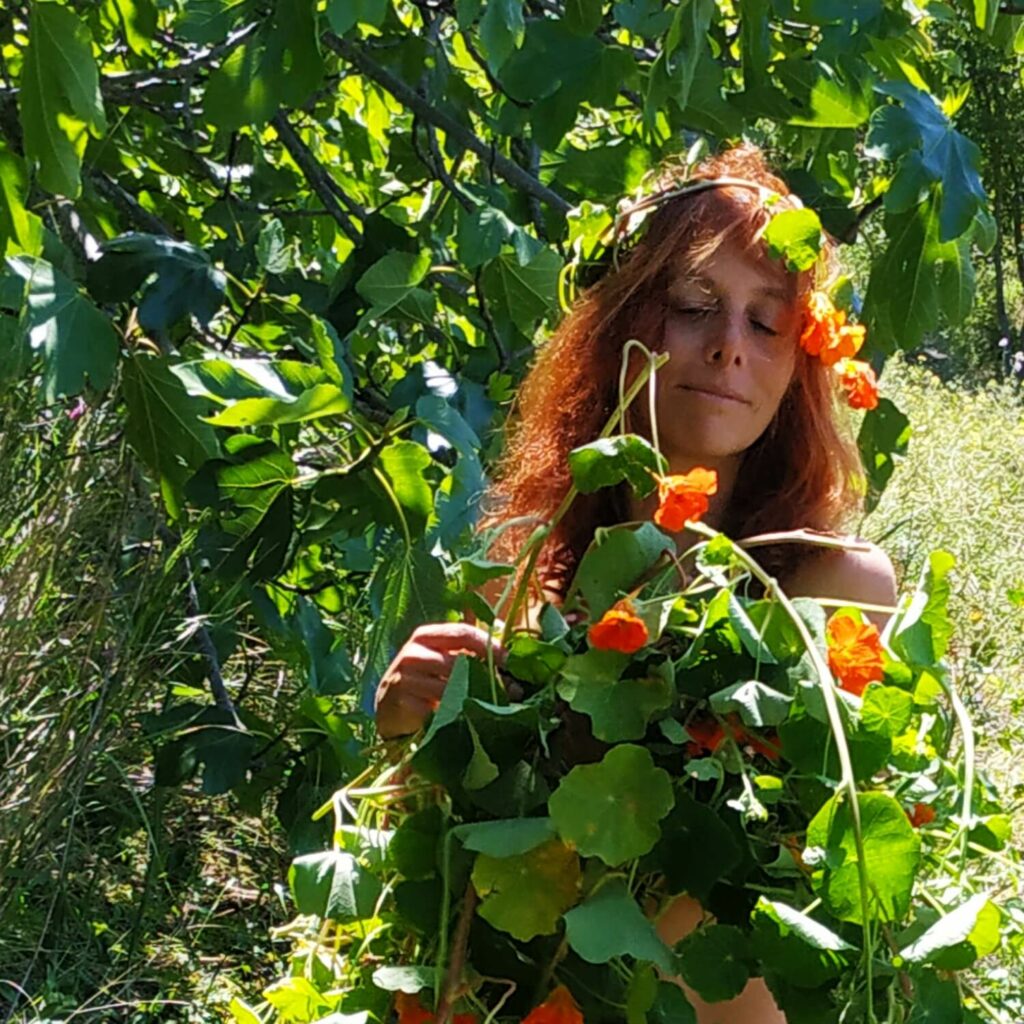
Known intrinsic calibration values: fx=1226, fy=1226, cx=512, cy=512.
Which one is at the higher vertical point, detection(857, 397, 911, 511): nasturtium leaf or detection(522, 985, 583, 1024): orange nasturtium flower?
detection(522, 985, 583, 1024): orange nasturtium flower

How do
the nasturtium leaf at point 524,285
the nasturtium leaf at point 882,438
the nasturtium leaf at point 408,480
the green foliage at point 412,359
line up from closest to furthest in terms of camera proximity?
the green foliage at point 412,359, the nasturtium leaf at point 408,480, the nasturtium leaf at point 524,285, the nasturtium leaf at point 882,438

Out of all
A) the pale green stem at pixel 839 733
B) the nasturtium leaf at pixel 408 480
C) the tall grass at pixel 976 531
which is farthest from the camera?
the tall grass at pixel 976 531

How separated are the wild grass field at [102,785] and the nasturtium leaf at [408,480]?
1.83ft

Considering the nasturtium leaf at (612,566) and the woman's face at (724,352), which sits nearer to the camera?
the nasturtium leaf at (612,566)

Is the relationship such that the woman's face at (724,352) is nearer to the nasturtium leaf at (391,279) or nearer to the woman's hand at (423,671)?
the nasturtium leaf at (391,279)

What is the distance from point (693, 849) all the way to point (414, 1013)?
6.5 inches

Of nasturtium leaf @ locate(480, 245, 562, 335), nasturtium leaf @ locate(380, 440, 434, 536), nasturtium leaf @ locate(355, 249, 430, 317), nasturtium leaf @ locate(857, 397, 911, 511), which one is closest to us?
nasturtium leaf @ locate(380, 440, 434, 536)

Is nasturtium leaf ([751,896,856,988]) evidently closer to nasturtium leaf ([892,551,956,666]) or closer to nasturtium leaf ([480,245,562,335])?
nasturtium leaf ([892,551,956,666])

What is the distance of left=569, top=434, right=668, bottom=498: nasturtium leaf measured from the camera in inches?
24.1

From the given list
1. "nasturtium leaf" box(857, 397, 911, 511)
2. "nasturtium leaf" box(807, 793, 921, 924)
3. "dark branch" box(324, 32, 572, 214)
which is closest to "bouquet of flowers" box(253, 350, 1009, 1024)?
"nasturtium leaf" box(807, 793, 921, 924)

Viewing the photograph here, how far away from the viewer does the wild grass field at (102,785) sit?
58.1 inches

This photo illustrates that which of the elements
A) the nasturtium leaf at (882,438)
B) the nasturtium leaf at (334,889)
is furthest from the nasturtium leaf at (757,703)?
the nasturtium leaf at (882,438)

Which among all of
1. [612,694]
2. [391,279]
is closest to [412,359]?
[391,279]

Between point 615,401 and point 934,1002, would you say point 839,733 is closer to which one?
point 934,1002
